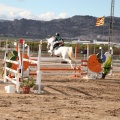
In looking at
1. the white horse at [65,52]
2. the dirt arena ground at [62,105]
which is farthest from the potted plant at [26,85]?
the white horse at [65,52]

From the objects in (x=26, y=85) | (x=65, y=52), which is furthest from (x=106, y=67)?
(x=26, y=85)

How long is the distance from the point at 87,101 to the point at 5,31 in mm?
189665

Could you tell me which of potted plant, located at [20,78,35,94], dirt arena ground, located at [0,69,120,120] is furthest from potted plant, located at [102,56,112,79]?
potted plant, located at [20,78,35,94]

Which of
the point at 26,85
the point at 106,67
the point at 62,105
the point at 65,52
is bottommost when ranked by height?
the point at 62,105

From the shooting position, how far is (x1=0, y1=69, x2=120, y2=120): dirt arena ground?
308 inches

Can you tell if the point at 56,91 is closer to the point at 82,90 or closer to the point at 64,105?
the point at 82,90

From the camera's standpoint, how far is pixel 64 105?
9195 mm

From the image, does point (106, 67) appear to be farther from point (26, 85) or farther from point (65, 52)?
point (26, 85)

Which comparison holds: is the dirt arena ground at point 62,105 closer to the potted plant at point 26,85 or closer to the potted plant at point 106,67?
the potted plant at point 26,85

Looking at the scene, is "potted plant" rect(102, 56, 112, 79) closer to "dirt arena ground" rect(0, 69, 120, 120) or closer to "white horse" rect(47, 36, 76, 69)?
"white horse" rect(47, 36, 76, 69)

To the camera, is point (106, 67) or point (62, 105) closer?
point (62, 105)

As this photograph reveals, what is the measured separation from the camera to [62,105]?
9.19 metres

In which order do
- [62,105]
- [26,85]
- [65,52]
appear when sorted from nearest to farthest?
[62,105]
[26,85]
[65,52]

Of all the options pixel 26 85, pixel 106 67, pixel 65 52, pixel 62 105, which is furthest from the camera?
pixel 65 52
